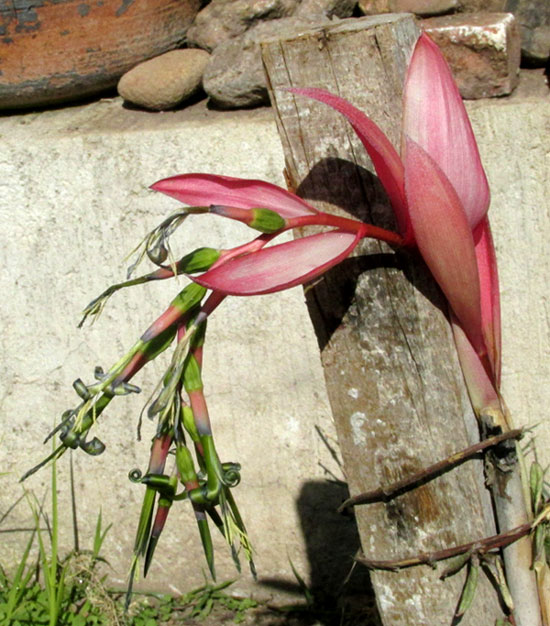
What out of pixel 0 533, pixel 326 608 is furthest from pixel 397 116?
pixel 0 533

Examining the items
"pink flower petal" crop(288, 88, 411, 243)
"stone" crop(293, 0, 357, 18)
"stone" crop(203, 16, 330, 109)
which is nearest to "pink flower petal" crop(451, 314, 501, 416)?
"pink flower petal" crop(288, 88, 411, 243)

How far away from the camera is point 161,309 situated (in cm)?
222

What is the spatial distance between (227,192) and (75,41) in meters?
1.41

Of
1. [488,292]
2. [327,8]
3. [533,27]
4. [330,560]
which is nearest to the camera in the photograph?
[488,292]

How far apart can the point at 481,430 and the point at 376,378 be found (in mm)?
163

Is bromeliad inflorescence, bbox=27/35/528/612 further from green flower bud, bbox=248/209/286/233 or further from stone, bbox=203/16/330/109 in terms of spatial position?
stone, bbox=203/16/330/109

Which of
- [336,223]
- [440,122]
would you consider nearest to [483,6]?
[440,122]

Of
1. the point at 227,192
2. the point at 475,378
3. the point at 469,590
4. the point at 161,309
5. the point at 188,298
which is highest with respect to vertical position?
the point at 227,192

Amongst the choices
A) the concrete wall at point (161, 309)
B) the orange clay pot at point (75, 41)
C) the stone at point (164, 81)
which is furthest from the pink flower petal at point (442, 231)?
the orange clay pot at point (75, 41)

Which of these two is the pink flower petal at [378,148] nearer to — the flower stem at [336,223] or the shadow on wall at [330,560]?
the flower stem at [336,223]

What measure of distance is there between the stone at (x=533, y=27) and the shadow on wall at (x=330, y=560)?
3.77 ft

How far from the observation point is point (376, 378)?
3.98ft

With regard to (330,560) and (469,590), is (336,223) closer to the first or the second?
(469,590)

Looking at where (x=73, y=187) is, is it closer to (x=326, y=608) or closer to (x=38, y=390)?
(x=38, y=390)
